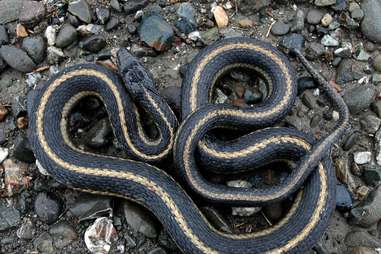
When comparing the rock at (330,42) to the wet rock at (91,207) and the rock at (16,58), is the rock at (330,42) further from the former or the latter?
the rock at (16,58)

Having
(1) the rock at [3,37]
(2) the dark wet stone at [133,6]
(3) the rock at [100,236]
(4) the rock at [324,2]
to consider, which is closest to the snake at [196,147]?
(3) the rock at [100,236]

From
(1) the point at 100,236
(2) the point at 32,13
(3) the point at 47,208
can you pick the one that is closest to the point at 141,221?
(1) the point at 100,236

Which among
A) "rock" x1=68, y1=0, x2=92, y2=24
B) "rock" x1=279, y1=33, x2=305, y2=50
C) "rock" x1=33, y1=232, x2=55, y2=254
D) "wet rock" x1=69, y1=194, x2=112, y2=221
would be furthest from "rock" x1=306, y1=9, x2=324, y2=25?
"rock" x1=33, y1=232, x2=55, y2=254

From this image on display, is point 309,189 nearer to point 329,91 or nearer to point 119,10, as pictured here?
point 329,91

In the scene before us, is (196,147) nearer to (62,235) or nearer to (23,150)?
(62,235)

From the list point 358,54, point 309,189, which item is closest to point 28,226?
point 309,189
